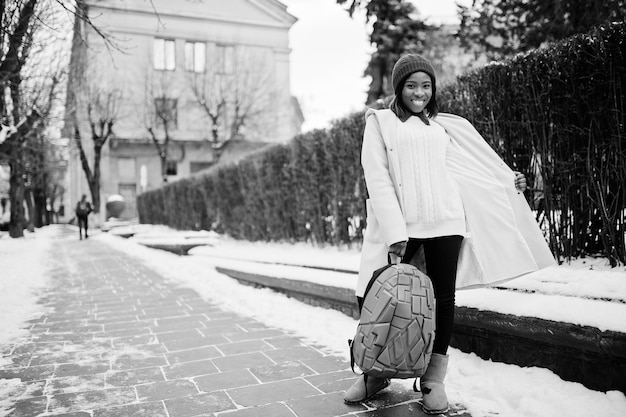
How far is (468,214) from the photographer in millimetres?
2916

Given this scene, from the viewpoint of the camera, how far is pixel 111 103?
2983cm

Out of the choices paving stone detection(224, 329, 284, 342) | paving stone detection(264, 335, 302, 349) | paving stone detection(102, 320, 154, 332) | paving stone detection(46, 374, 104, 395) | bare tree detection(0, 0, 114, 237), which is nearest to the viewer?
paving stone detection(46, 374, 104, 395)

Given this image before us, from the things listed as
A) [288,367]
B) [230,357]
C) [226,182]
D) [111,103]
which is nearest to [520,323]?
[288,367]

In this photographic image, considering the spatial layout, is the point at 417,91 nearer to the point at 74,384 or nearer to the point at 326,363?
the point at 326,363

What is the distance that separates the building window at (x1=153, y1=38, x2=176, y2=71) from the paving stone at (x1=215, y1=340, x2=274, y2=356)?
1266 inches

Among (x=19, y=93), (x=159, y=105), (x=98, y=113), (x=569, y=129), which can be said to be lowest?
(x=569, y=129)

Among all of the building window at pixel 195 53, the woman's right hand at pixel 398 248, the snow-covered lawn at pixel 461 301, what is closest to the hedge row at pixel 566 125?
the snow-covered lawn at pixel 461 301

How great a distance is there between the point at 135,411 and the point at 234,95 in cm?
2834

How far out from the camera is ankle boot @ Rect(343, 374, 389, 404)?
3017 mm

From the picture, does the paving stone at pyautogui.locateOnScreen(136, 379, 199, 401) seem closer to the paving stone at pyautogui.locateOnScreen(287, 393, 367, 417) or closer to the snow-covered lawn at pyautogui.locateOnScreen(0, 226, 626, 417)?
the paving stone at pyautogui.locateOnScreen(287, 393, 367, 417)

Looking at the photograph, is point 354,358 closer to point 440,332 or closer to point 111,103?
point 440,332

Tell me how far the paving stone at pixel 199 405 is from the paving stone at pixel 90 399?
0.30 meters

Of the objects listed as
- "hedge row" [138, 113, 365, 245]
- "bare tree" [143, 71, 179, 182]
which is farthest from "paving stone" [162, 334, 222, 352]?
"bare tree" [143, 71, 179, 182]

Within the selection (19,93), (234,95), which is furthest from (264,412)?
(234,95)
